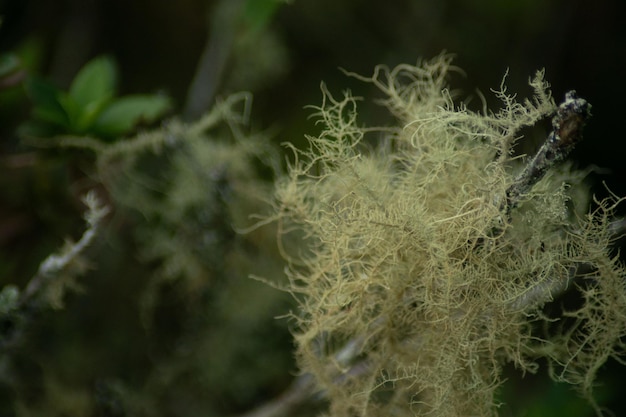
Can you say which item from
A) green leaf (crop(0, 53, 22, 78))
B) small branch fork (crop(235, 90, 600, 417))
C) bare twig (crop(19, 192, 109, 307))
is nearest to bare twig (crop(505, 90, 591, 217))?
small branch fork (crop(235, 90, 600, 417))

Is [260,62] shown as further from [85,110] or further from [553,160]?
[553,160]

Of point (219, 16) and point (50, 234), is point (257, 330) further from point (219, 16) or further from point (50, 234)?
point (219, 16)

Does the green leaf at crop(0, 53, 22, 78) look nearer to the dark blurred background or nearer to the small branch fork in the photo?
the dark blurred background

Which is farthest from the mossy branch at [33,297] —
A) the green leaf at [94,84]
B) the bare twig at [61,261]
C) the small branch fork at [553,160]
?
the small branch fork at [553,160]

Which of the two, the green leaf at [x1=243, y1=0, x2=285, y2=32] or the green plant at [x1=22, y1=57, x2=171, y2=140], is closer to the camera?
the green plant at [x1=22, y1=57, x2=171, y2=140]

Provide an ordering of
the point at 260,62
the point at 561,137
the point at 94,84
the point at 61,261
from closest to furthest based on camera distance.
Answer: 1. the point at 561,137
2. the point at 61,261
3. the point at 94,84
4. the point at 260,62

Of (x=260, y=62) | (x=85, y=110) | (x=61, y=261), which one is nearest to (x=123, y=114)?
(x=85, y=110)

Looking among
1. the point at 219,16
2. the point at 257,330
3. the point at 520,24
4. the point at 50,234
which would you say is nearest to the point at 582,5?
the point at 520,24

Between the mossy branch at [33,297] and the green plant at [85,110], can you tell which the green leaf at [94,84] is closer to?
the green plant at [85,110]
